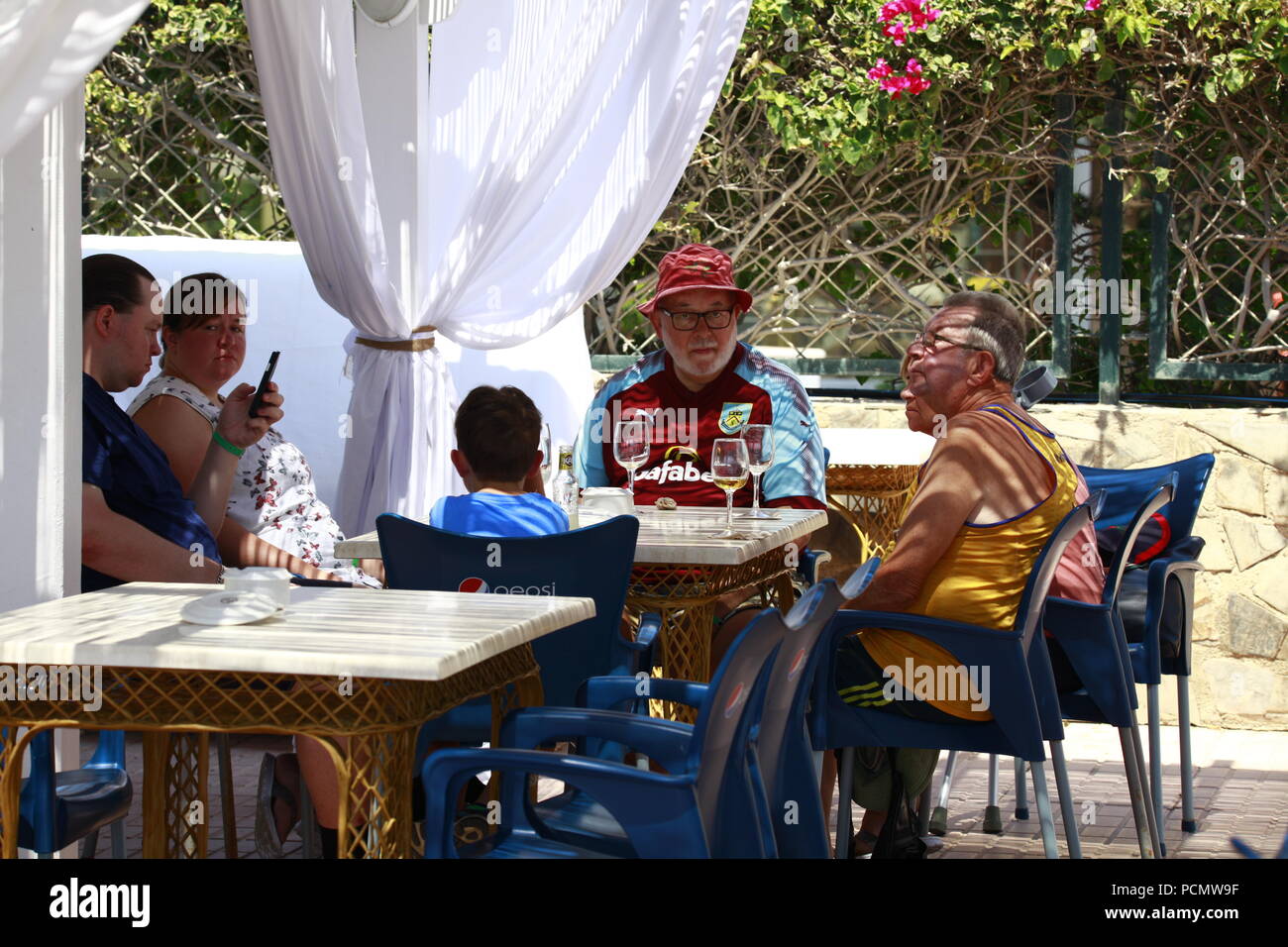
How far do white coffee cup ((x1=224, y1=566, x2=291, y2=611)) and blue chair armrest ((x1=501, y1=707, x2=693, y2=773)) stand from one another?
0.40 meters

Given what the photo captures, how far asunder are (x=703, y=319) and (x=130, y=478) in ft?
5.50

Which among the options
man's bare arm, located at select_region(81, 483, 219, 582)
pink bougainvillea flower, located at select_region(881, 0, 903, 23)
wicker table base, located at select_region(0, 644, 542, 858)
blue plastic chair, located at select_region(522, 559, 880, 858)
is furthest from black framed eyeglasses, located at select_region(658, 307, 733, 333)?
wicker table base, located at select_region(0, 644, 542, 858)

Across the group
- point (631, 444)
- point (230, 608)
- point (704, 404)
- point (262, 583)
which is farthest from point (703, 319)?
point (230, 608)

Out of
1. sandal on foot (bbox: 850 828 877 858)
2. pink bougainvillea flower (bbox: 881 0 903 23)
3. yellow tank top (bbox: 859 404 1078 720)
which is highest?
pink bougainvillea flower (bbox: 881 0 903 23)

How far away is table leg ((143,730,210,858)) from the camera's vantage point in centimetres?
263

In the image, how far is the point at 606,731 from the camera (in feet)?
7.30

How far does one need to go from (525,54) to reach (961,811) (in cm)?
266

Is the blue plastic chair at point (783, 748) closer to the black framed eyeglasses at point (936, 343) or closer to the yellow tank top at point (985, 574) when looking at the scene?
the yellow tank top at point (985, 574)

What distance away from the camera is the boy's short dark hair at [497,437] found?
10.4 feet

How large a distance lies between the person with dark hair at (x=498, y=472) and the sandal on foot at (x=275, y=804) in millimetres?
649

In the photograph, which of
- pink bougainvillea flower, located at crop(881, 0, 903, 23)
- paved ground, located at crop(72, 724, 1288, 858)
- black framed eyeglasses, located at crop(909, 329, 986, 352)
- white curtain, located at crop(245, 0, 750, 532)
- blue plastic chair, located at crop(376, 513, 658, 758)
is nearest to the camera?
blue plastic chair, located at crop(376, 513, 658, 758)

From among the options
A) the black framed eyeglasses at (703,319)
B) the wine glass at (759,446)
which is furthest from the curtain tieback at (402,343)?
the wine glass at (759,446)

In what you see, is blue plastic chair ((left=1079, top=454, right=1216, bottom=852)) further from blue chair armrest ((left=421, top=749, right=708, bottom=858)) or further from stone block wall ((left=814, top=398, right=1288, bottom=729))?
blue chair armrest ((left=421, top=749, right=708, bottom=858))

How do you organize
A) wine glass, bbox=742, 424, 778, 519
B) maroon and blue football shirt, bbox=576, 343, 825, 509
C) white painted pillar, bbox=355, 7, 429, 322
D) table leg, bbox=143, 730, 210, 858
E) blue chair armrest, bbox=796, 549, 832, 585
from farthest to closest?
white painted pillar, bbox=355, 7, 429, 322 < maroon and blue football shirt, bbox=576, 343, 825, 509 < blue chair armrest, bbox=796, 549, 832, 585 < wine glass, bbox=742, 424, 778, 519 < table leg, bbox=143, 730, 210, 858
